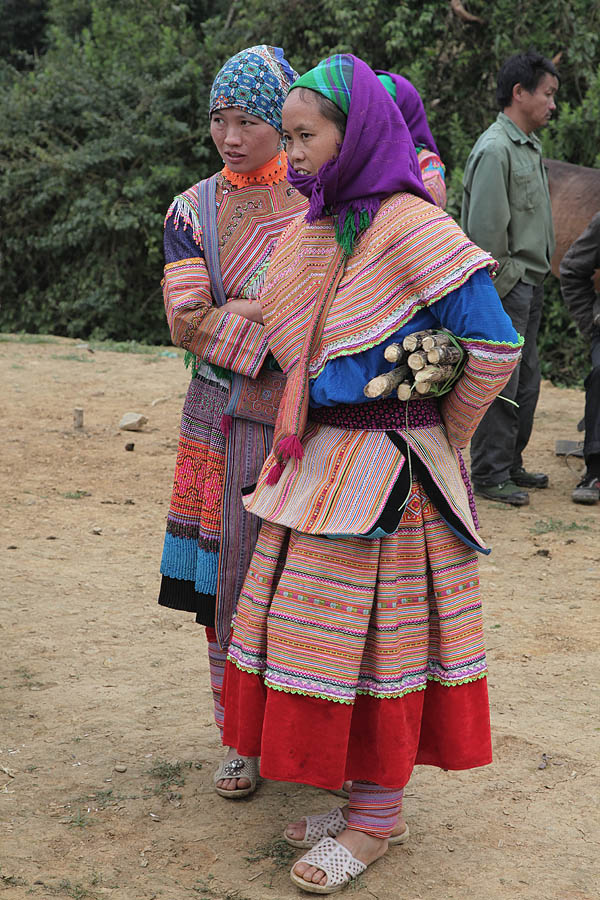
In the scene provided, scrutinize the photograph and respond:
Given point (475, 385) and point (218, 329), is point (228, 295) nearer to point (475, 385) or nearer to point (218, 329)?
point (218, 329)

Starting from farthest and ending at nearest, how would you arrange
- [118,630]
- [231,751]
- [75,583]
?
1. [75,583]
2. [118,630]
3. [231,751]

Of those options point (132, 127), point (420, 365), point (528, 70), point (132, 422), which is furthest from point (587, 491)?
point (132, 127)

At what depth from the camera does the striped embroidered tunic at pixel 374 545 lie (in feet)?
7.75

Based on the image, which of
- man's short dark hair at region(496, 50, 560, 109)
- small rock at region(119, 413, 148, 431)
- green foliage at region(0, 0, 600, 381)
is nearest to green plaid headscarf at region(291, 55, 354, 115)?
man's short dark hair at region(496, 50, 560, 109)

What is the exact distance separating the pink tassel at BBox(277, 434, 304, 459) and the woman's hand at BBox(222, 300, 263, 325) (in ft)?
→ 1.27

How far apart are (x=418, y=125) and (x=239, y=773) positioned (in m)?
2.73

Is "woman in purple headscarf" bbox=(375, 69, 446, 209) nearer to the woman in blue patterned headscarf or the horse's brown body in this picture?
the woman in blue patterned headscarf

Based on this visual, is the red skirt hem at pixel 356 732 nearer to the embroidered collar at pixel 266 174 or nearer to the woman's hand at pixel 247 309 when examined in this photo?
Answer: the woman's hand at pixel 247 309

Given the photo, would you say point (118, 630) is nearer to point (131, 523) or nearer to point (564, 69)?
point (131, 523)

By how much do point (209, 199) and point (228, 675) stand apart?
4.18 ft

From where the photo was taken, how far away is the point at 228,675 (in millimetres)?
2605

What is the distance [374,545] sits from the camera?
238cm

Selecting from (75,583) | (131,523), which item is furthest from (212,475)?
(131,523)

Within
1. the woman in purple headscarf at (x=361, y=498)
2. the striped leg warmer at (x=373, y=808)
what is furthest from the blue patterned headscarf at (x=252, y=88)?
the striped leg warmer at (x=373, y=808)
